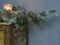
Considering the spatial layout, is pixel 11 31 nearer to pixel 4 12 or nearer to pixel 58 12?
pixel 4 12

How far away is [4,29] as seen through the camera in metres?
2.13

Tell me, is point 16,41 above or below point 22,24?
below

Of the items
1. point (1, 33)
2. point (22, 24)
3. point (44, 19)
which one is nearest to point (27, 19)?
point (22, 24)

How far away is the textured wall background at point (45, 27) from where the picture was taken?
7.73 feet

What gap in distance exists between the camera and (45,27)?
2.41m

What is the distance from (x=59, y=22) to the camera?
235 cm

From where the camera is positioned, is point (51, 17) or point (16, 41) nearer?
point (16, 41)

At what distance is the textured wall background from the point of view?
2357 millimetres

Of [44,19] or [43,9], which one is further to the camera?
[43,9]

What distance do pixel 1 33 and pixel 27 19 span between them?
0.39 metres

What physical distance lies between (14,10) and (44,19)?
0.46 meters

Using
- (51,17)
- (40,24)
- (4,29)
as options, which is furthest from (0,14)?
(51,17)

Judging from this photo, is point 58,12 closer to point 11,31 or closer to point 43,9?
point 43,9

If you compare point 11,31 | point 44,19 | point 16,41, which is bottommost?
point 16,41
